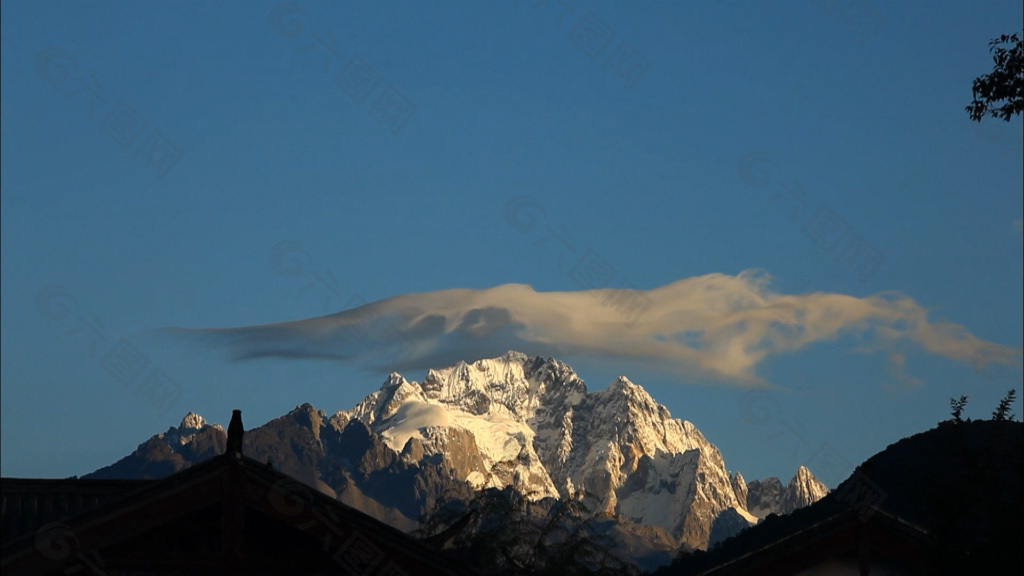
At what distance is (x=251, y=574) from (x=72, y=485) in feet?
27.8

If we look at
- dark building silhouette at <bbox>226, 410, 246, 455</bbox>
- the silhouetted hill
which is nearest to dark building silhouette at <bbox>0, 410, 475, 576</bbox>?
dark building silhouette at <bbox>226, 410, 246, 455</bbox>

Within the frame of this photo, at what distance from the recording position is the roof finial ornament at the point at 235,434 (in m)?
20.1

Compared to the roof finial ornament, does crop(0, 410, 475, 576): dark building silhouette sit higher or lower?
lower

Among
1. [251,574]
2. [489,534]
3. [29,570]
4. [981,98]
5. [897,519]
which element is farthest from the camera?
[489,534]

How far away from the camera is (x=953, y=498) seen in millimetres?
Answer: 21953

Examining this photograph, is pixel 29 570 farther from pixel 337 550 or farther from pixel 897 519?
pixel 897 519

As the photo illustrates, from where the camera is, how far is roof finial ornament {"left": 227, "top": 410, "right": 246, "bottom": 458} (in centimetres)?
2014

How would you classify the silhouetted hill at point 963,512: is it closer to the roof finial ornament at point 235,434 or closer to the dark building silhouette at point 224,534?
the dark building silhouette at point 224,534

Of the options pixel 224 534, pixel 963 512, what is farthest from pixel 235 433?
pixel 963 512

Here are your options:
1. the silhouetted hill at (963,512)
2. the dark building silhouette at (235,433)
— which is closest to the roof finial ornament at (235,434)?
the dark building silhouette at (235,433)

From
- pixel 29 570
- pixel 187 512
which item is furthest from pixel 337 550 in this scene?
pixel 29 570

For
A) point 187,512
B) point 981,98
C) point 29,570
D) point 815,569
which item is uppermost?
point 981,98

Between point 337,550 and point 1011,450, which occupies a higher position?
point 1011,450

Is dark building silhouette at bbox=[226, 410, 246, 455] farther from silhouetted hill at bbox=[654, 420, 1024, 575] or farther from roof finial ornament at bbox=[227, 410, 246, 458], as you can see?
silhouetted hill at bbox=[654, 420, 1024, 575]
